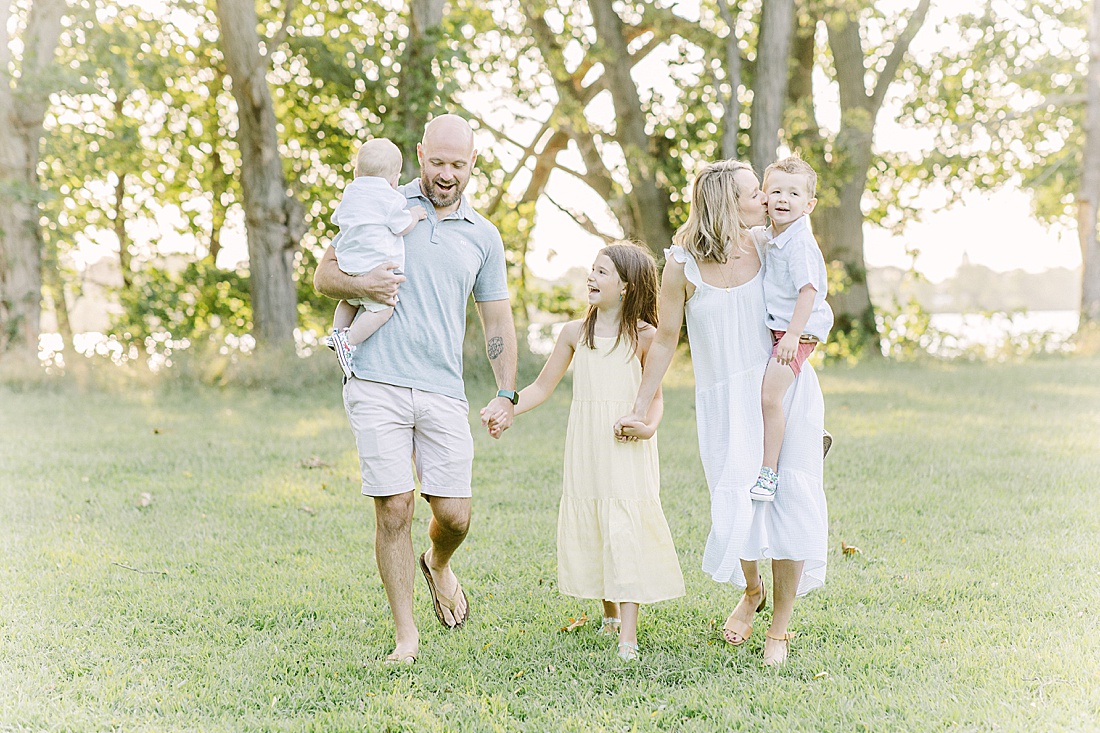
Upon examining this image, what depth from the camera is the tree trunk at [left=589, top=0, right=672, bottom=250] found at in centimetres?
1595

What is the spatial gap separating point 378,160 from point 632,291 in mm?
1192

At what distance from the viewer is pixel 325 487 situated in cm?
697

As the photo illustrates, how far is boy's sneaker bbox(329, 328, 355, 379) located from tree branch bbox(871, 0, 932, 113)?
613 inches

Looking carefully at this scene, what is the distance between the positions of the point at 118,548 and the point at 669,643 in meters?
3.28

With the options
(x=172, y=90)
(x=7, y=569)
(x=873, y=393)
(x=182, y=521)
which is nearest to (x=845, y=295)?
(x=873, y=393)

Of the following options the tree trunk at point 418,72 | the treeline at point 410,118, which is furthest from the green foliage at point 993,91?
the tree trunk at point 418,72

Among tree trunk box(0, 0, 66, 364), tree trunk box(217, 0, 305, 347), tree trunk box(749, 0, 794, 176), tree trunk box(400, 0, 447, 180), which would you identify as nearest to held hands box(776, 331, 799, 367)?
tree trunk box(400, 0, 447, 180)

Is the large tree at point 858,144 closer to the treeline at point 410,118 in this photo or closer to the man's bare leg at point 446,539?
the treeline at point 410,118

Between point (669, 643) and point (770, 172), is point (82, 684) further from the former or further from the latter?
point (770, 172)

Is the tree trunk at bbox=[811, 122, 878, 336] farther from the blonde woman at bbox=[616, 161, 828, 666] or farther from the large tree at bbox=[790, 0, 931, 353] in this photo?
the blonde woman at bbox=[616, 161, 828, 666]

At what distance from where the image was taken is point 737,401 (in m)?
3.82

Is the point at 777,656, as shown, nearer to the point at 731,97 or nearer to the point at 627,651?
the point at 627,651

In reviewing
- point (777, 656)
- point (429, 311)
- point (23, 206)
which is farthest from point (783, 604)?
point (23, 206)

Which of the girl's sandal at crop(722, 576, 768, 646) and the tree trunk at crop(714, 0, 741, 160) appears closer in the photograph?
the girl's sandal at crop(722, 576, 768, 646)
